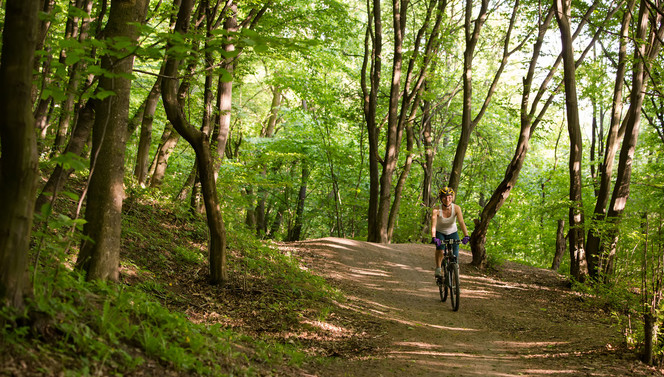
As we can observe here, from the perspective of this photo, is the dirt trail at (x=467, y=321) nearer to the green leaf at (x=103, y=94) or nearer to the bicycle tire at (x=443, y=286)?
the bicycle tire at (x=443, y=286)

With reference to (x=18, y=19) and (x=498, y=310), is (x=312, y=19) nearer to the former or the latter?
(x=498, y=310)

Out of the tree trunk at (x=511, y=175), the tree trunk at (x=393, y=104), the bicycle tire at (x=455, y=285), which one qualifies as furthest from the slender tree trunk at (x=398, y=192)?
the bicycle tire at (x=455, y=285)

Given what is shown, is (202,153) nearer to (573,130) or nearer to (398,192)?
(573,130)

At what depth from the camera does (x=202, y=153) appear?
6547 millimetres

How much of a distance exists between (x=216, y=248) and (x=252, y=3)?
5.36 metres

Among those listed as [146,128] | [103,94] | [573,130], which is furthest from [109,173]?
[573,130]

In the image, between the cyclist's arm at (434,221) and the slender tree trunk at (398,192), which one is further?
the slender tree trunk at (398,192)

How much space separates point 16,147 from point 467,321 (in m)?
7.00

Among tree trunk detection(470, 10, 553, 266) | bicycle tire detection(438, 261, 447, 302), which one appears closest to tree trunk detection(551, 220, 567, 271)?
tree trunk detection(470, 10, 553, 266)

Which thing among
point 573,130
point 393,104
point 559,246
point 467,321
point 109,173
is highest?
point 393,104

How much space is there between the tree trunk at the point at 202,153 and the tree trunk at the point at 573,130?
28.4 feet

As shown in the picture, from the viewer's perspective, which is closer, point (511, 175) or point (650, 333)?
point (650, 333)

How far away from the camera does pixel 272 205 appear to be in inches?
1078

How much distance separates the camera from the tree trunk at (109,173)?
4457 millimetres
